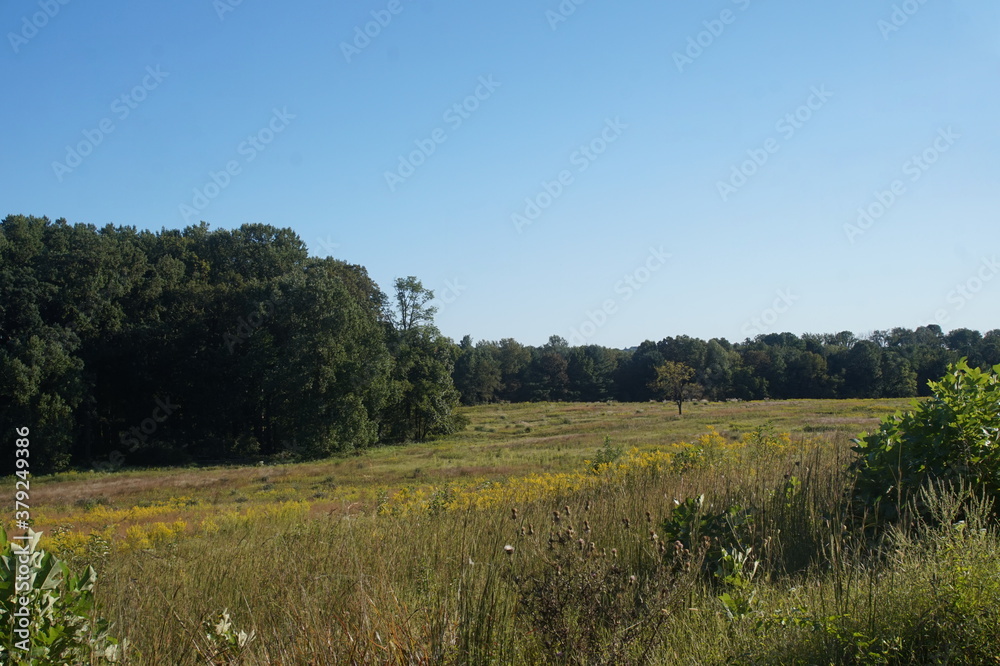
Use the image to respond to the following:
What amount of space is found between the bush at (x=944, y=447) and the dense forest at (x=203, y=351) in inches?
1399

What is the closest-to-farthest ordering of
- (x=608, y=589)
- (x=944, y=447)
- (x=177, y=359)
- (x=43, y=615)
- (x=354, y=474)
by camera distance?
(x=43, y=615) < (x=608, y=589) < (x=944, y=447) < (x=354, y=474) < (x=177, y=359)

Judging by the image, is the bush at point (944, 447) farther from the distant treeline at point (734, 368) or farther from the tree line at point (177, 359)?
the distant treeline at point (734, 368)

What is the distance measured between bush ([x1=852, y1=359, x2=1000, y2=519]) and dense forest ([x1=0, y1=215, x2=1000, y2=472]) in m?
35.5

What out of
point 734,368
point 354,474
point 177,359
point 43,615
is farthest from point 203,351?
point 734,368

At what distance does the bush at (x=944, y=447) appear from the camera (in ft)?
13.4

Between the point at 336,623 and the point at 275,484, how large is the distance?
23636mm

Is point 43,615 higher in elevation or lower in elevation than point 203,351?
lower

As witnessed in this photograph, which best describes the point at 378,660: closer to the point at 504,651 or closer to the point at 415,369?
the point at 504,651

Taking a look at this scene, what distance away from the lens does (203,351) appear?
134 feet

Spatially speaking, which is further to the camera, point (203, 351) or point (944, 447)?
point (203, 351)

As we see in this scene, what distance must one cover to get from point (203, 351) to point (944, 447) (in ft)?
141

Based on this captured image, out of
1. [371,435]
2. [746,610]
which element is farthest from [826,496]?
[371,435]

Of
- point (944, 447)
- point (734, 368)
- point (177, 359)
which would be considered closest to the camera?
point (944, 447)

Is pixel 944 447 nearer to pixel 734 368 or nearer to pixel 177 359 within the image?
pixel 177 359
